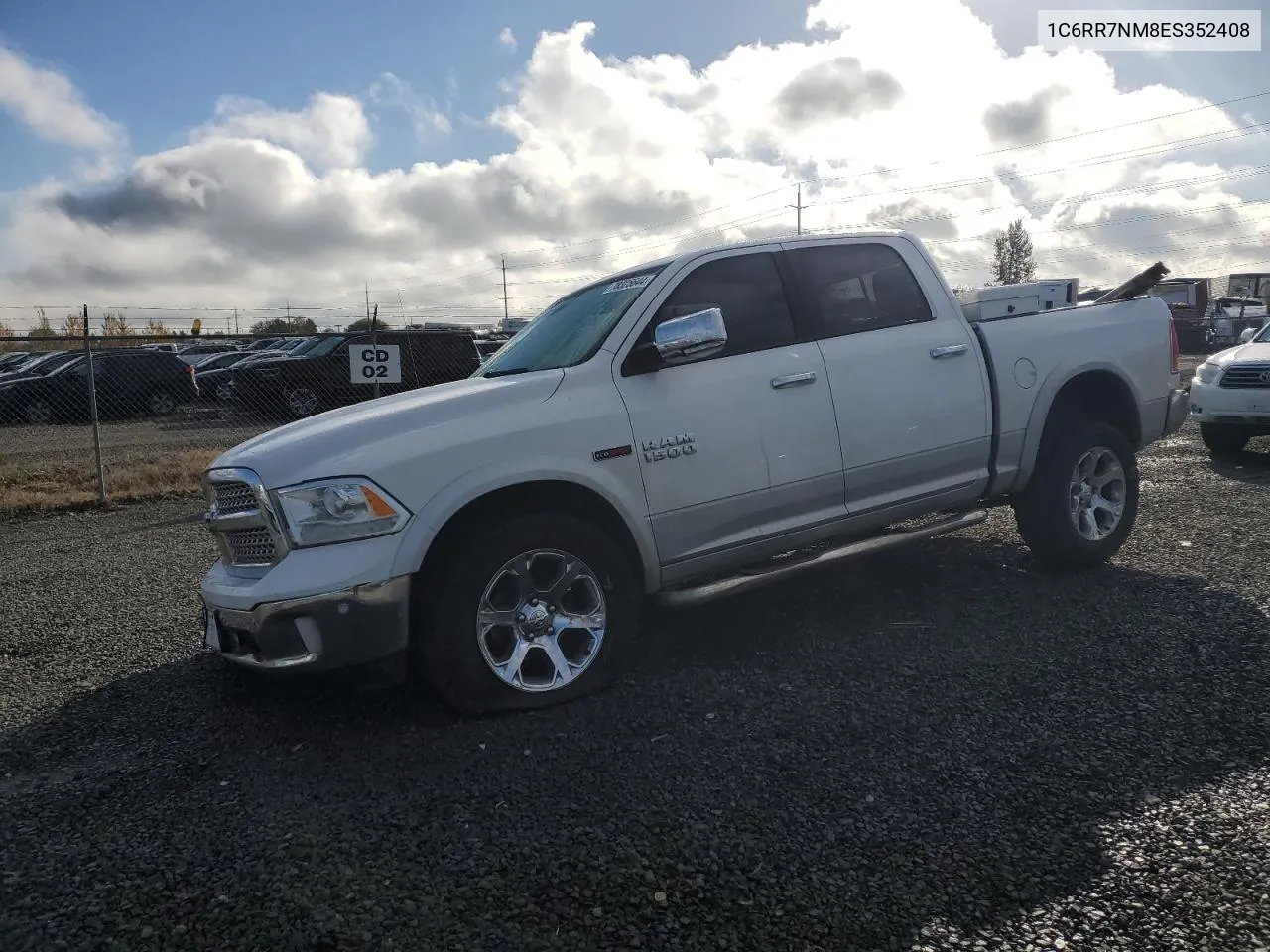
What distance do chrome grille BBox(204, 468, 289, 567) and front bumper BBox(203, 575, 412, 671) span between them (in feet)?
0.85

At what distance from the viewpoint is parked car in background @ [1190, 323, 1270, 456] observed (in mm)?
9500

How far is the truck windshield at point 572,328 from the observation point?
449 cm

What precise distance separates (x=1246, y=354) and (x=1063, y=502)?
241 inches

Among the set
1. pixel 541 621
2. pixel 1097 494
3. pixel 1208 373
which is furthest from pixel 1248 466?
pixel 541 621

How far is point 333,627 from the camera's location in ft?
11.6

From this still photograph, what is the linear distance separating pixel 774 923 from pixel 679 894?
11.0 inches

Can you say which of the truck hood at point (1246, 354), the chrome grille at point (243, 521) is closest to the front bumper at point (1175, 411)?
the truck hood at point (1246, 354)

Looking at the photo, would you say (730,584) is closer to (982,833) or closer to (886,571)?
(982,833)

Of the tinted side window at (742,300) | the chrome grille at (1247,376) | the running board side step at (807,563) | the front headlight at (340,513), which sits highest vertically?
the tinted side window at (742,300)

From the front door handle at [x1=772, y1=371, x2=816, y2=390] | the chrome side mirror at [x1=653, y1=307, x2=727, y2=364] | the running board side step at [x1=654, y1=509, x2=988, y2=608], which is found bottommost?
the running board side step at [x1=654, y1=509, x2=988, y2=608]

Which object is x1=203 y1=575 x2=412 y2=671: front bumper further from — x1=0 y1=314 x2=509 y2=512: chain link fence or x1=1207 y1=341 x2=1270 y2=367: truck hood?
x1=1207 y1=341 x2=1270 y2=367: truck hood

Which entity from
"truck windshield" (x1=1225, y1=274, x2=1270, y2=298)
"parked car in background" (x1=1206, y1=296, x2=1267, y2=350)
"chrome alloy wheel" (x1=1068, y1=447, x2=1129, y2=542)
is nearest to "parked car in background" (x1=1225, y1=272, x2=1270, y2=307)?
"truck windshield" (x1=1225, y1=274, x2=1270, y2=298)

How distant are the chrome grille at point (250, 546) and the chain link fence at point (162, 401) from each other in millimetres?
6118

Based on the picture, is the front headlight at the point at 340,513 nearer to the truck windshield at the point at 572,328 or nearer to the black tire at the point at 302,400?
the truck windshield at the point at 572,328
